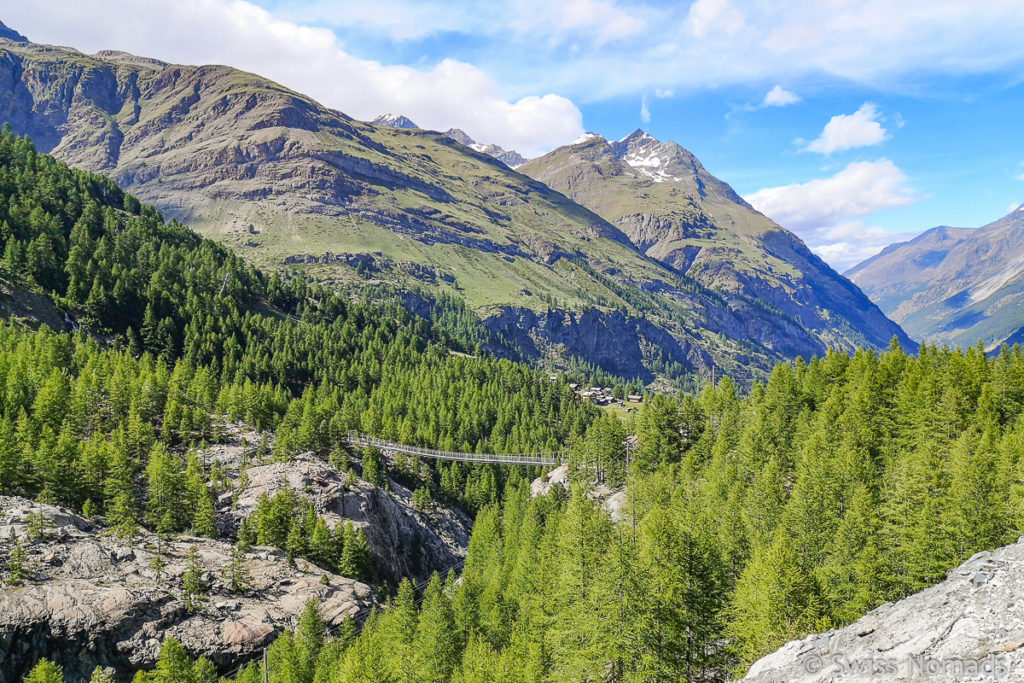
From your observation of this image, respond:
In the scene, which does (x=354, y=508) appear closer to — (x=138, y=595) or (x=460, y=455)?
(x=138, y=595)

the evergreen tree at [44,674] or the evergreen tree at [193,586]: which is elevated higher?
the evergreen tree at [193,586]

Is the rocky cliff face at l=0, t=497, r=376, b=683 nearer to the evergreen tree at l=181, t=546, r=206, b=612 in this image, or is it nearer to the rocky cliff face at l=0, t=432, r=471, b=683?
the rocky cliff face at l=0, t=432, r=471, b=683

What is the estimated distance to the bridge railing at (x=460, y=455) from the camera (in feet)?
350

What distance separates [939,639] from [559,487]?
74159mm

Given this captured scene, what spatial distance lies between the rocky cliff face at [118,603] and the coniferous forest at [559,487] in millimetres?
2913

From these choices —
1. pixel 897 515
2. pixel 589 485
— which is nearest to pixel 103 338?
pixel 589 485

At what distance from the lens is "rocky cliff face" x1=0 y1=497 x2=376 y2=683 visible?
150 ft

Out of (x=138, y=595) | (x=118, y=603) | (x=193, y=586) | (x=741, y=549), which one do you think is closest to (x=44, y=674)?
(x=118, y=603)

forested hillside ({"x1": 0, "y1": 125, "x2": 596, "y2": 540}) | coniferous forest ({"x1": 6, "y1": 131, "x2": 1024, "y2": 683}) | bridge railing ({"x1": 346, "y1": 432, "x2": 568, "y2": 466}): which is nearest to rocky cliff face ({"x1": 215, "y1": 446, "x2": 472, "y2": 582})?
coniferous forest ({"x1": 6, "y1": 131, "x2": 1024, "y2": 683})

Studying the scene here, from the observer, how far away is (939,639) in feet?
65.6

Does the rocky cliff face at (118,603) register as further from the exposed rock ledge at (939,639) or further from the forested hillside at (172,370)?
the exposed rock ledge at (939,639)

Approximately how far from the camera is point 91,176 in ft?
648

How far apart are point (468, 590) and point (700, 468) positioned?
35.0 m

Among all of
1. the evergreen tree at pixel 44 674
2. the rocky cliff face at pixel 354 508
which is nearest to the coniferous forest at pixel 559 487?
the evergreen tree at pixel 44 674
